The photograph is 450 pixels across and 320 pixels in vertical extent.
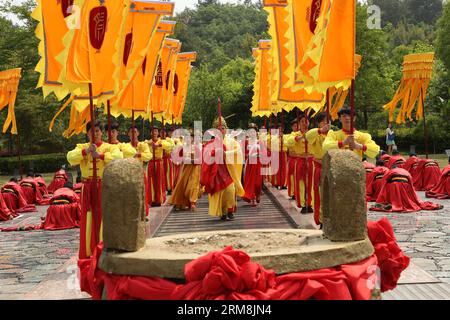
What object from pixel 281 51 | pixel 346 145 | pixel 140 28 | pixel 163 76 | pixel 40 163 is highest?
pixel 140 28

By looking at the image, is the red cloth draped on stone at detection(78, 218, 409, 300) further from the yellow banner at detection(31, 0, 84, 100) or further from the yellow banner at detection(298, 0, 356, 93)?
the yellow banner at detection(298, 0, 356, 93)

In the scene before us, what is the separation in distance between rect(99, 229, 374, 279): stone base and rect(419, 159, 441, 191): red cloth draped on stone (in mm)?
11316

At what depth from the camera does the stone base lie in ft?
13.2

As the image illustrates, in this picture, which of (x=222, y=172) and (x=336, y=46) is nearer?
(x=336, y=46)

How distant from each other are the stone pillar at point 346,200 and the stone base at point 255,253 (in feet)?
0.29

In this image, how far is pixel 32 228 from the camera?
1200 centimetres

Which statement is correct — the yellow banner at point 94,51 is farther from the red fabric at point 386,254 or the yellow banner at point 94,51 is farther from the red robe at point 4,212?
the red robe at point 4,212

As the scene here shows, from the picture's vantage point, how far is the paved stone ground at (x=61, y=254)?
6.53 meters

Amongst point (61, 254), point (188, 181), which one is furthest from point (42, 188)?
point (61, 254)

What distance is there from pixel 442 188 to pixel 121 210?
11585 mm

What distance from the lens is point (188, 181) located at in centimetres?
1283

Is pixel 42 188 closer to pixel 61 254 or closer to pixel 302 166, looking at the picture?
pixel 61 254

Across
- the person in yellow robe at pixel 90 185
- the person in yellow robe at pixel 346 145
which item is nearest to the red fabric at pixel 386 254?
the person in yellow robe at pixel 346 145

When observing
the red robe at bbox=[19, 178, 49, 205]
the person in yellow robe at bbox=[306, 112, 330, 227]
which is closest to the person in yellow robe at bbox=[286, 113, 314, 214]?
the person in yellow robe at bbox=[306, 112, 330, 227]
